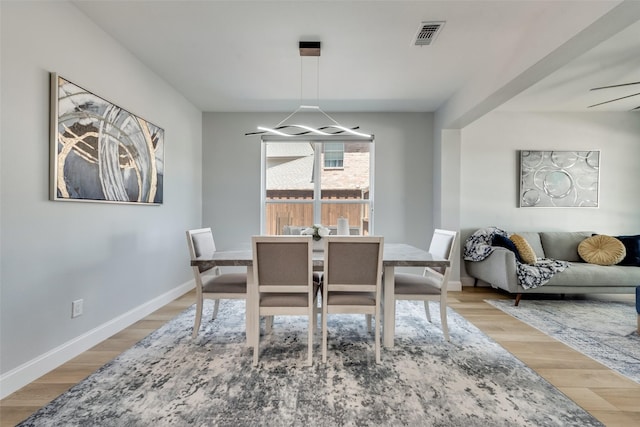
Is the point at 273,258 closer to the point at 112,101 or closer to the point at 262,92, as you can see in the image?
the point at 112,101

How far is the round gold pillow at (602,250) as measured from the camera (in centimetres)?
357

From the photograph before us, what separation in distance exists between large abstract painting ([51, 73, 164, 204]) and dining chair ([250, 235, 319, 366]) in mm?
1342

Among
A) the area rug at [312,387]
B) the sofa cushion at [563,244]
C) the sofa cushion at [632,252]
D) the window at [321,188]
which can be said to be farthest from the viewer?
the window at [321,188]

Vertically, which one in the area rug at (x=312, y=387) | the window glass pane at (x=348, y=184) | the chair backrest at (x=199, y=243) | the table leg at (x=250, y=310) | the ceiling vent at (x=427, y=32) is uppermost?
the ceiling vent at (x=427, y=32)

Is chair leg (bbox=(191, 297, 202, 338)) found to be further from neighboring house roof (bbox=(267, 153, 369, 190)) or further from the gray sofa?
the gray sofa

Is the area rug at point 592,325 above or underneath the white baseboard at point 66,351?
underneath

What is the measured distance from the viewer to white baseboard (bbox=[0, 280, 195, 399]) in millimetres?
1687

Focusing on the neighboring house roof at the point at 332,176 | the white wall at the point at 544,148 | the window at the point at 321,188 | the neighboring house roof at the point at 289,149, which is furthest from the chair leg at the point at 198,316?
the white wall at the point at 544,148

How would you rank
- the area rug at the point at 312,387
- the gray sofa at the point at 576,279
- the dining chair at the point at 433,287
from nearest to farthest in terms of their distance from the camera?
the area rug at the point at 312,387 < the dining chair at the point at 433,287 < the gray sofa at the point at 576,279

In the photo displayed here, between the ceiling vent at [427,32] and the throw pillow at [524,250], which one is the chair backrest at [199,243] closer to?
the ceiling vent at [427,32]

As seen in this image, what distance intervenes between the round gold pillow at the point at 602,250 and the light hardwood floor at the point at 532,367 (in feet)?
5.45

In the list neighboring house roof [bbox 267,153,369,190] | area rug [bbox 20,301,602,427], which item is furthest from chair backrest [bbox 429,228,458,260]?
neighboring house roof [bbox 267,153,369,190]

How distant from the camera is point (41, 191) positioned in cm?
187

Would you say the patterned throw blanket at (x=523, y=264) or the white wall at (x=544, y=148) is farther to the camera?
the white wall at (x=544, y=148)
